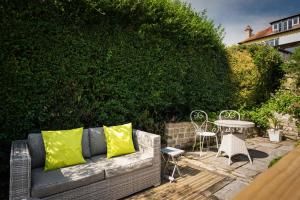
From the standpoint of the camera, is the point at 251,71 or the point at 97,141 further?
the point at 251,71

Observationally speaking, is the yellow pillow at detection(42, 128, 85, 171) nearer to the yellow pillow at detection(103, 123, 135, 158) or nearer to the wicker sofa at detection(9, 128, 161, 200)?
the wicker sofa at detection(9, 128, 161, 200)

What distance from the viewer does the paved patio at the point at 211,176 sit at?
3.48 metres

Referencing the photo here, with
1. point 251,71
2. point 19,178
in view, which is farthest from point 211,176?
point 251,71

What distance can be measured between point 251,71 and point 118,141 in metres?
6.80

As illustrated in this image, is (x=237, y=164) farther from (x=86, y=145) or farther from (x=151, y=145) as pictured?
(x=86, y=145)

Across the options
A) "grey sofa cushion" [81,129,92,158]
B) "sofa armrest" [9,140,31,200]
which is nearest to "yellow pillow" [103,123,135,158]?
"grey sofa cushion" [81,129,92,158]

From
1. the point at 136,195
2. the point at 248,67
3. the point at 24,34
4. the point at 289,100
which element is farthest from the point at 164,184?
the point at 289,100

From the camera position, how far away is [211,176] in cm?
422

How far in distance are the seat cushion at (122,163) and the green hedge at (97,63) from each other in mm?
1079

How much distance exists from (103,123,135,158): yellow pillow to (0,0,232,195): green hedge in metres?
0.68

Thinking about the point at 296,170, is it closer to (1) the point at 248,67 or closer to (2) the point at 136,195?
(2) the point at 136,195

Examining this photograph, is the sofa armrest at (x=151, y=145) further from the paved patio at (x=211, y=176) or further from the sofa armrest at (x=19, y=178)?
the sofa armrest at (x=19, y=178)

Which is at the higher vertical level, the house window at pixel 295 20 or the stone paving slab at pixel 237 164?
the house window at pixel 295 20

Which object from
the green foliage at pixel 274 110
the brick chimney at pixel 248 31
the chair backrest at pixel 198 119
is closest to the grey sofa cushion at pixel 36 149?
the chair backrest at pixel 198 119
